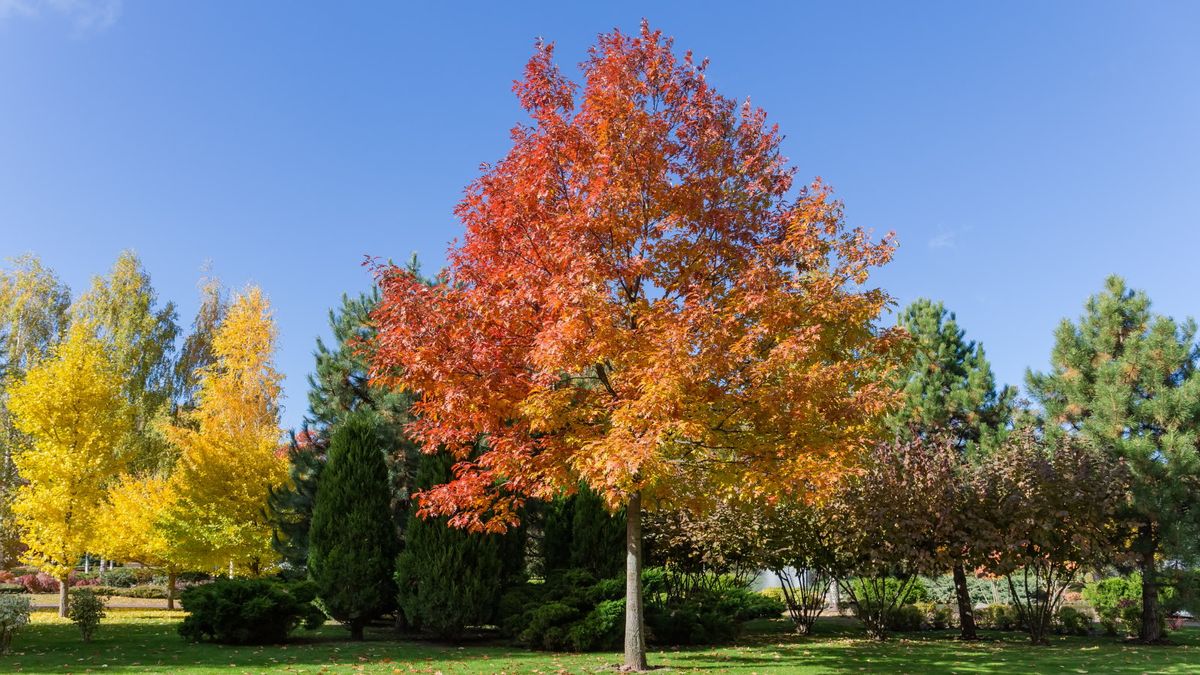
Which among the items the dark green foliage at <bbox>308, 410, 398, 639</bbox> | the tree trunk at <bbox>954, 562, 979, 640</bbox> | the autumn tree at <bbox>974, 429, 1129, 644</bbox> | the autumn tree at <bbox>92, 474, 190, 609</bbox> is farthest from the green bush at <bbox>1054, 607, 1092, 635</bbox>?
the autumn tree at <bbox>92, 474, 190, 609</bbox>

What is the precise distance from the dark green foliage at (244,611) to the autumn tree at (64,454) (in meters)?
8.39

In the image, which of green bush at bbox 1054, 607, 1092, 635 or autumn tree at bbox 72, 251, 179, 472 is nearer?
green bush at bbox 1054, 607, 1092, 635

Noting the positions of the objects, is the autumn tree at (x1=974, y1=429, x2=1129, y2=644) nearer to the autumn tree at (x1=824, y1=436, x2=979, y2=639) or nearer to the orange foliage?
the autumn tree at (x1=824, y1=436, x2=979, y2=639)

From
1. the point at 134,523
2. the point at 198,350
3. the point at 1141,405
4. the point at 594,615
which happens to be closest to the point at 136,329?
the point at 198,350

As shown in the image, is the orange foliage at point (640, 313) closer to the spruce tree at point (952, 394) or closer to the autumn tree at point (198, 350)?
the spruce tree at point (952, 394)

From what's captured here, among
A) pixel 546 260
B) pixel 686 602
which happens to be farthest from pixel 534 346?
pixel 686 602

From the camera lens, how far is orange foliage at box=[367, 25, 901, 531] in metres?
9.23

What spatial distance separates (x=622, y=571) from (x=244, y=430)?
13985 millimetres

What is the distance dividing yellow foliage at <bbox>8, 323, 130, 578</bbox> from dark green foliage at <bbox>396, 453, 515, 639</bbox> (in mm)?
11357

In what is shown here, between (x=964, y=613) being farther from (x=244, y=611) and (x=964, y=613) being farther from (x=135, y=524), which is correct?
(x=135, y=524)

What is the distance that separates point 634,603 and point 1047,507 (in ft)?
29.5

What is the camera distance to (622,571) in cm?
1577

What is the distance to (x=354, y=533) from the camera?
14.7 metres

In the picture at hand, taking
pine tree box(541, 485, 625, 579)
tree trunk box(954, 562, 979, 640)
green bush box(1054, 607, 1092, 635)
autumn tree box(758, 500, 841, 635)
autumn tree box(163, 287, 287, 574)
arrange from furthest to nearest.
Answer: autumn tree box(163, 287, 287, 574)
green bush box(1054, 607, 1092, 635)
tree trunk box(954, 562, 979, 640)
autumn tree box(758, 500, 841, 635)
pine tree box(541, 485, 625, 579)
